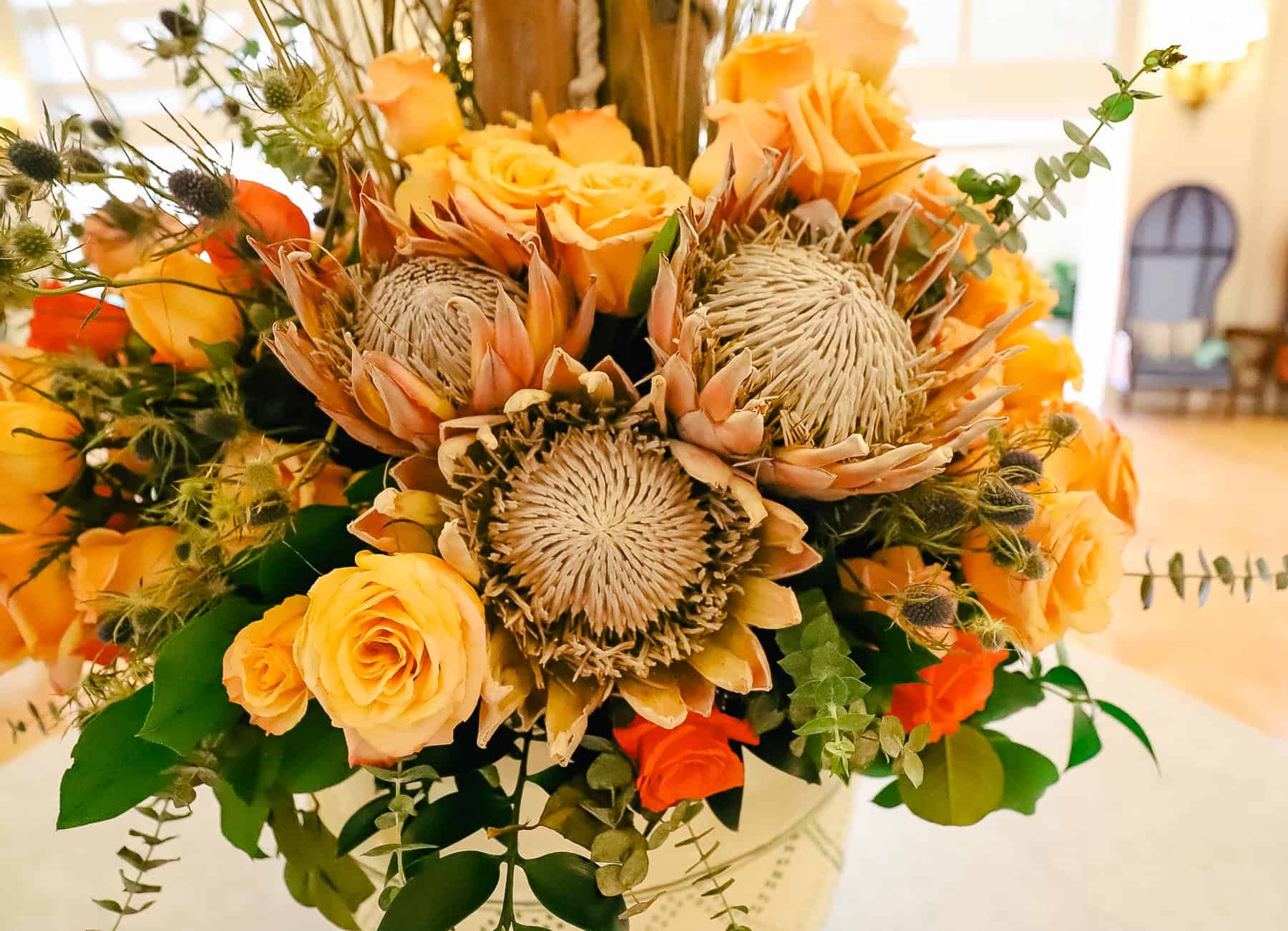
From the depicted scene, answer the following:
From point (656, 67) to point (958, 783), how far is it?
435 millimetres

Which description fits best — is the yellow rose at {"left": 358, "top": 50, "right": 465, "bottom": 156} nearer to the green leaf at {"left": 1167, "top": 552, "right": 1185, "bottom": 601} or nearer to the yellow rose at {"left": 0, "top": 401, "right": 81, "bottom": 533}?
the yellow rose at {"left": 0, "top": 401, "right": 81, "bottom": 533}

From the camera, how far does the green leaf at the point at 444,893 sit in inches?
13.2

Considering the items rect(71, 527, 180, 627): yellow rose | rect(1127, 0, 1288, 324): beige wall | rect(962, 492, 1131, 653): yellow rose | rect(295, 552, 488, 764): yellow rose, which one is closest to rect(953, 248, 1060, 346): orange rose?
rect(962, 492, 1131, 653): yellow rose

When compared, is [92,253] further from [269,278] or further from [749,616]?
[749,616]

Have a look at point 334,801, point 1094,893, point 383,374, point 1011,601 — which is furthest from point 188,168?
point 1094,893

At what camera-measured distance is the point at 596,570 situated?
0.34 meters

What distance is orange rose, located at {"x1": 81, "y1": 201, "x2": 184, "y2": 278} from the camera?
1.37 ft

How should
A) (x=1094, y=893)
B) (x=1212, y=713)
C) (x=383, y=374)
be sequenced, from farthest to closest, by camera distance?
1. (x=1212, y=713)
2. (x=1094, y=893)
3. (x=383, y=374)

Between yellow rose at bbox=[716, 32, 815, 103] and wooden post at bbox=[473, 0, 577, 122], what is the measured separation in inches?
4.0

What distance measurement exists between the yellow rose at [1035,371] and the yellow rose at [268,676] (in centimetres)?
40

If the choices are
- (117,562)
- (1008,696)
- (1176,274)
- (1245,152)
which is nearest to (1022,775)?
(1008,696)

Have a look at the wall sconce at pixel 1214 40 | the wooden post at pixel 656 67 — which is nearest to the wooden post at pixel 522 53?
the wooden post at pixel 656 67

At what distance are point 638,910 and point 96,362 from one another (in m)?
0.38

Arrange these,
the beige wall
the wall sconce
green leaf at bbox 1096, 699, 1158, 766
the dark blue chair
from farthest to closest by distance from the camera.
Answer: the dark blue chair < the beige wall < the wall sconce < green leaf at bbox 1096, 699, 1158, 766
